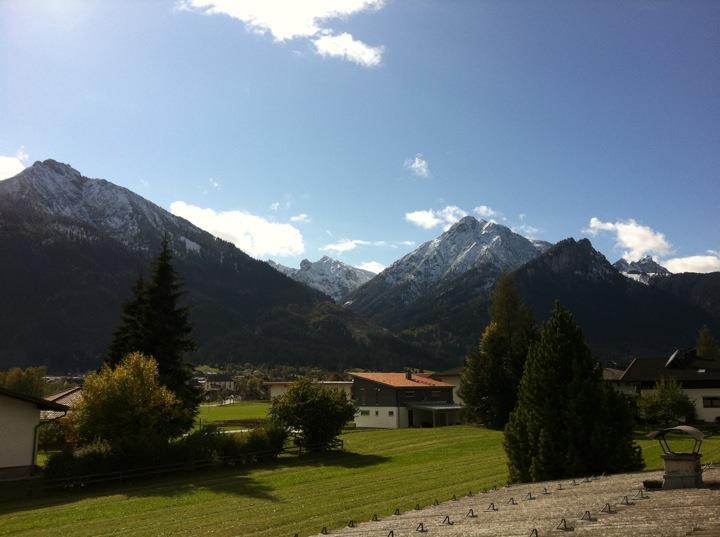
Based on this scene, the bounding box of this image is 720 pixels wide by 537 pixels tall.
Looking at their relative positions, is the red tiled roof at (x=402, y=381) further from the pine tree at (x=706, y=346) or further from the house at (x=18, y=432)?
the house at (x=18, y=432)

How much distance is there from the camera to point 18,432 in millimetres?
33031

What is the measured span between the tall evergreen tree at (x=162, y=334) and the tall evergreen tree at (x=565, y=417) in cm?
2717

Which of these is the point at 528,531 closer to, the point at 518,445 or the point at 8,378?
the point at 518,445

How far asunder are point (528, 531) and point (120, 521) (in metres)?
19.5

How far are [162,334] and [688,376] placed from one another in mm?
55786

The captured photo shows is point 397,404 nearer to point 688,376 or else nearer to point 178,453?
point 688,376

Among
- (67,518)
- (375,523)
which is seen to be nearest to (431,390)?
(67,518)

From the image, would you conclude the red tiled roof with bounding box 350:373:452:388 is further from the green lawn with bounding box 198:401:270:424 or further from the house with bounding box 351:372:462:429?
the green lawn with bounding box 198:401:270:424

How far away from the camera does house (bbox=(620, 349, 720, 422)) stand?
61.7 m

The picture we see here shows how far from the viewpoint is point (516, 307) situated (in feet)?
242

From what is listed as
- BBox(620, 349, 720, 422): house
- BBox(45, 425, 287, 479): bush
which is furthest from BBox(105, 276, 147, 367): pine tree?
BBox(620, 349, 720, 422): house

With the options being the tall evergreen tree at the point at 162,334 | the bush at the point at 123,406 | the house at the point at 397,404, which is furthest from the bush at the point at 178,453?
the house at the point at 397,404

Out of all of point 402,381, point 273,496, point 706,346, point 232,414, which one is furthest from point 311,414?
point 706,346

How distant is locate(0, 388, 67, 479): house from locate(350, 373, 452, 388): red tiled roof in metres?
47.1
